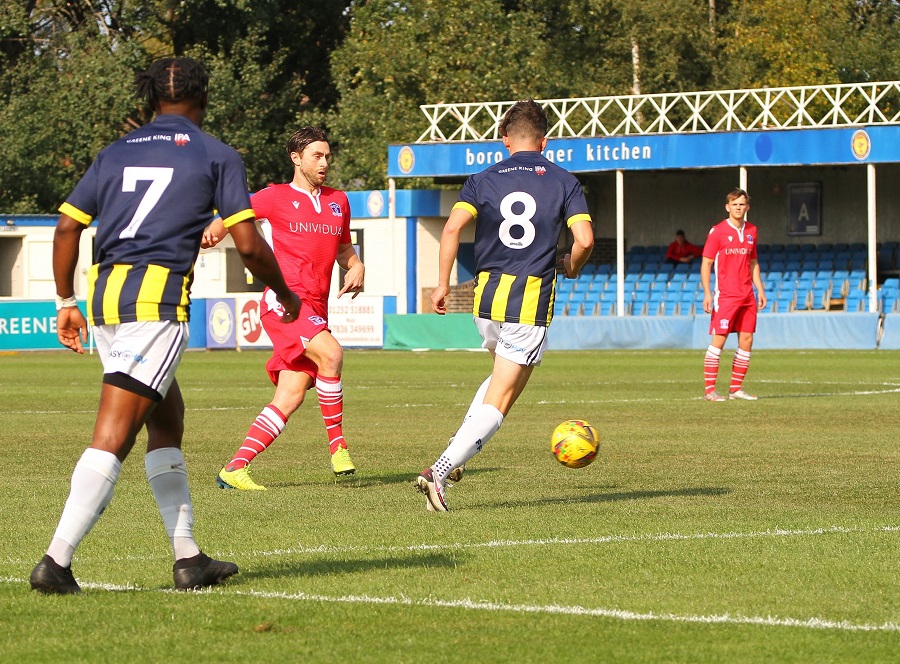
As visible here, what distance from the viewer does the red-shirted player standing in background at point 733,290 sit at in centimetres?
1800

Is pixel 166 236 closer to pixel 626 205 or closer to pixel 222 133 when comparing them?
pixel 626 205

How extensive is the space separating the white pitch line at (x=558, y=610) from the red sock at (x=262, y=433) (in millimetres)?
3718

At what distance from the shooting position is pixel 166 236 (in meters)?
6.00

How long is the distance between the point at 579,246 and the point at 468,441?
1148 mm

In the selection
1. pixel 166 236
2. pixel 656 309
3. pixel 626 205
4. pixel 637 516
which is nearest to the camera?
pixel 166 236

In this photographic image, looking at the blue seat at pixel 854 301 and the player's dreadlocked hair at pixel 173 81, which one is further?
the blue seat at pixel 854 301

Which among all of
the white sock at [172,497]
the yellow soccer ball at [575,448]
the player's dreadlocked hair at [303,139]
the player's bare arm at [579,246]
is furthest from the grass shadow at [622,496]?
the white sock at [172,497]

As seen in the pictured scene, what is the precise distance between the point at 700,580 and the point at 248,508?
10.6ft

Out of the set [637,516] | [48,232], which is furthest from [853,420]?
[48,232]

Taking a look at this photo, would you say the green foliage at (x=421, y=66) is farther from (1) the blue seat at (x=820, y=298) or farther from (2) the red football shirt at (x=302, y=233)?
(2) the red football shirt at (x=302, y=233)

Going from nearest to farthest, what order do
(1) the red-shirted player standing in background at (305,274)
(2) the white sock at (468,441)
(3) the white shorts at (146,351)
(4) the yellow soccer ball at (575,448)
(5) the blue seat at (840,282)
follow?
(3) the white shorts at (146,351) < (2) the white sock at (468,441) < (4) the yellow soccer ball at (575,448) < (1) the red-shirted player standing in background at (305,274) < (5) the blue seat at (840,282)

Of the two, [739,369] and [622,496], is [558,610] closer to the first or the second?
[622,496]

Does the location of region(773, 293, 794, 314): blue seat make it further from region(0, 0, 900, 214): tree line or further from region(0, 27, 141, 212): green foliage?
region(0, 27, 141, 212): green foliage

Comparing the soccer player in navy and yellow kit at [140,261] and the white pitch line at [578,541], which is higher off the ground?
the soccer player in navy and yellow kit at [140,261]
